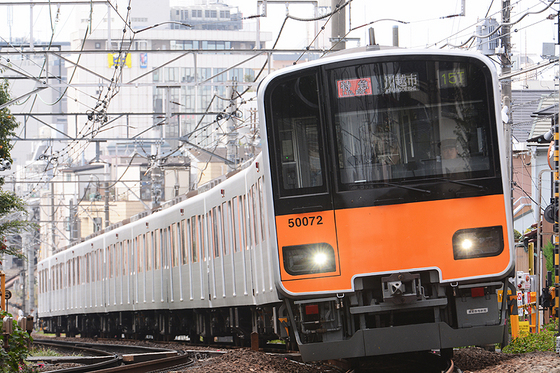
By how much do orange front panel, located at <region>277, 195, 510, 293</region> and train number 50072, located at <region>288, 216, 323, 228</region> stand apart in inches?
4.0

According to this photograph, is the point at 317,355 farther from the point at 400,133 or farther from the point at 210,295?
the point at 210,295

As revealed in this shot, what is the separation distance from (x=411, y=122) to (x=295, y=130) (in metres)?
1.07

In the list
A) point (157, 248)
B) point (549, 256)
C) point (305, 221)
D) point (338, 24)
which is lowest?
point (549, 256)

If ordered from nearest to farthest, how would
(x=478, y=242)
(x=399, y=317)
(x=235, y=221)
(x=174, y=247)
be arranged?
1. (x=478, y=242)
2. (x=399, y=317)
3. (x=235, y=221)
4. (x=174, y=247)

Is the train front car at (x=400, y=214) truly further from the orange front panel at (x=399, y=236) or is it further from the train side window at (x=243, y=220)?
the train side window at (x=243, y=220)

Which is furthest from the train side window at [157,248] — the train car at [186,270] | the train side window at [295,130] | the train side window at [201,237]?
the train side window at [295,130]

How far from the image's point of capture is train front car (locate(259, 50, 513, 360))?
7285 millimetres

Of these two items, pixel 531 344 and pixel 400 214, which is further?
pixel 531 344

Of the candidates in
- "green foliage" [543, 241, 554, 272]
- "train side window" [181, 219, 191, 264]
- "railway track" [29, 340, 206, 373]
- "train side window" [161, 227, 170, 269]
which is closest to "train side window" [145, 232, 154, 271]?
"train side window" [161, 227, 170, 269]

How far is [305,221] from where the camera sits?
296 inches

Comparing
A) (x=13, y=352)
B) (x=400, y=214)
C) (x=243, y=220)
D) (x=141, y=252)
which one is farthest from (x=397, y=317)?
(x=141, y=252)

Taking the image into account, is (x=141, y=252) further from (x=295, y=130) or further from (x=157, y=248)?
(x=295, y=130)

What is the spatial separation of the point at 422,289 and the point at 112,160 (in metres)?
58.6

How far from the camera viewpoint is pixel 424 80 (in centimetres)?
751
